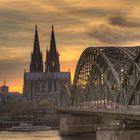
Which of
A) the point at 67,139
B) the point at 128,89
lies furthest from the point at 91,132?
the point at 128,89

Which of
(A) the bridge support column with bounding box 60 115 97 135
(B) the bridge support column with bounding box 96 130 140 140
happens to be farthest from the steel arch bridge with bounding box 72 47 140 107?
(B) the bridge support column with bounding box 96 130 140 140

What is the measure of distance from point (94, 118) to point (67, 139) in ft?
47.7

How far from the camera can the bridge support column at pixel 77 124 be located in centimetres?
14075

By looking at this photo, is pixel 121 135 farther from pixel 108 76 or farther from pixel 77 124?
pixel 77 124

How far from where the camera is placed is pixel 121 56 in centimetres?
11106

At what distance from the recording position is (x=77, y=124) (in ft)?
475

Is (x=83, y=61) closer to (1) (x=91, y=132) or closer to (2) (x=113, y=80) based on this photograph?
(1) (x=91, y=132)

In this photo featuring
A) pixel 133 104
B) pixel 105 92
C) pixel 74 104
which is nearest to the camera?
pixel 133 104

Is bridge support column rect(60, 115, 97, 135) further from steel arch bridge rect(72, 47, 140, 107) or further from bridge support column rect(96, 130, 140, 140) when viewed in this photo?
bridge support column rect(96, 130, 140, 140)

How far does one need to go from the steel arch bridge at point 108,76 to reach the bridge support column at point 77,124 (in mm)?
4084

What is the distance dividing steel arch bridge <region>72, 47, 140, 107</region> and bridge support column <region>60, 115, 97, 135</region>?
4084 mm

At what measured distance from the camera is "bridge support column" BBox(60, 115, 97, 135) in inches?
5541

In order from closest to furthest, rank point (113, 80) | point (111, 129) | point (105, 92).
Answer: point (111, 129), point (113, 80), point (105, 92)

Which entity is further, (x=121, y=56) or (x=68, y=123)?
(x=68, y=123)
